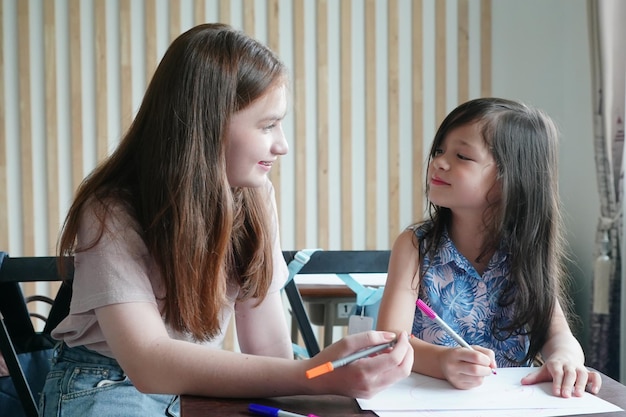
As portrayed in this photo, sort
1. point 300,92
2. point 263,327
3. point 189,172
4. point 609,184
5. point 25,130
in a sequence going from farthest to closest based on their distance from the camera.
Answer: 1. point 300,92
2. point 25,130
3. point 609,184
4. point 263,327
5. point 189,172

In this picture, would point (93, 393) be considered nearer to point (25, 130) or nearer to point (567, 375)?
point (567, 375)

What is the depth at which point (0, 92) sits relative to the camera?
154 inches

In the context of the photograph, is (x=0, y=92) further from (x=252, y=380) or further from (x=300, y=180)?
(x=252, y=380)

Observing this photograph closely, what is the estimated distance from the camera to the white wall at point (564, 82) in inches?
143

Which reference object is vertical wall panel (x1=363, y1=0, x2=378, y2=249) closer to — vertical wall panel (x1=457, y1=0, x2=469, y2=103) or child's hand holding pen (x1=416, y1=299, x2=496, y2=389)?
vertical wall panel (x1=457, y1=0, x2=469, y2=103)

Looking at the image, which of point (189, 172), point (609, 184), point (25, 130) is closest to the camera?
point (189, 172)

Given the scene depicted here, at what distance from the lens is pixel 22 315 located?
1.72 metres

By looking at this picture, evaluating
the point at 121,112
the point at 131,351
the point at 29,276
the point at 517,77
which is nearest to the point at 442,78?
the point at 517,77

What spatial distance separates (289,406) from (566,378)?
426 mm

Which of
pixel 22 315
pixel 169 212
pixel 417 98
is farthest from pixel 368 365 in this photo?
pixel 417 98

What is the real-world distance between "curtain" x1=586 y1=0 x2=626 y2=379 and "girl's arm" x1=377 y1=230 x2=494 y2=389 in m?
1.81

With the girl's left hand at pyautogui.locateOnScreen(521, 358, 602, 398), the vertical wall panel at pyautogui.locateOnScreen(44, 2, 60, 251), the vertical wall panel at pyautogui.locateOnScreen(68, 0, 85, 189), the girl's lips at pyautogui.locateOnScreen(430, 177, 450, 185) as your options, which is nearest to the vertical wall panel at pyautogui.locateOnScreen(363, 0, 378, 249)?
the vertical wall panel at pyautogui.locateOnScreen(68, 0, 85, 189)

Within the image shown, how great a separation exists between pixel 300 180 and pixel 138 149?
2.65m

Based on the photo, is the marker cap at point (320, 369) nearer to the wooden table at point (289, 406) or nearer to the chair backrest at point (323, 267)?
the wooden table at point (289, 406)
